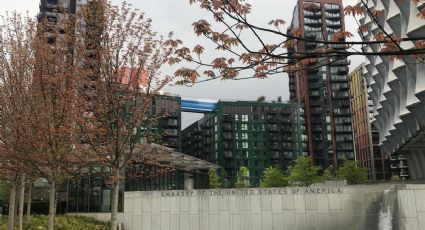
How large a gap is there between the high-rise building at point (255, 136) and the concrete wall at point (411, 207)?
88776 mm

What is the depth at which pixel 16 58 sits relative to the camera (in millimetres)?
19625

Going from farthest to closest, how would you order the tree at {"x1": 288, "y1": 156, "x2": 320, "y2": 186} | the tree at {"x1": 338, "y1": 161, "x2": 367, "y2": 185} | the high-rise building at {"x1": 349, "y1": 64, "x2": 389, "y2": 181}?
1. the high-rise building at {"x1": 349, "y1": 64, "x2": 389, "y2": 181}
2. the tree at {"x1": 338, "y1": 161, "x2": 367, "y2": 185}
3. the tree at {"x1": 288, "y1": 156, "x2": 320, "y2": 186}

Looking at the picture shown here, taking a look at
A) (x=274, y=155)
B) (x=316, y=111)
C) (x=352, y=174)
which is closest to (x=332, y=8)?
(x=316, y=111)

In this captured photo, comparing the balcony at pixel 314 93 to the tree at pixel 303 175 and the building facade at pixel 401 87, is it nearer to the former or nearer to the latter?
the building facade at pixel 401 87

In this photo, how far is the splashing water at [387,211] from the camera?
1000 inches

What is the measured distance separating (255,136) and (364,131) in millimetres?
28863

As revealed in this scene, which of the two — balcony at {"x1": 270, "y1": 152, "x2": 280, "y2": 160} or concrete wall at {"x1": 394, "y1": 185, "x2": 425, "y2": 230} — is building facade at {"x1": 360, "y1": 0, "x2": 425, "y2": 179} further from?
balcony at {"x1": 270, "y1": 152, "x2": 280, "y2": 160}

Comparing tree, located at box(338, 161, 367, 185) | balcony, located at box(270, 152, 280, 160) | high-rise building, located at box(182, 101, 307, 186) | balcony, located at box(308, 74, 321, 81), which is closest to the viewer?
tree, located at box(338, 161, 367, 185)

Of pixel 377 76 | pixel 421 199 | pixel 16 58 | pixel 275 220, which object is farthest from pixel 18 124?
pixel 377 76

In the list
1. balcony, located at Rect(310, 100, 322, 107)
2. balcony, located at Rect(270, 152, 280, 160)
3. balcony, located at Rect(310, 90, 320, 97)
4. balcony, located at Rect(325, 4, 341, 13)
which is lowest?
balcony, located at Rect(270, 152, 280, 160)

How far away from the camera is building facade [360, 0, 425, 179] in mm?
34875

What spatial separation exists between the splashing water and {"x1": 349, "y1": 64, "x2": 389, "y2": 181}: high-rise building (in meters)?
84.8

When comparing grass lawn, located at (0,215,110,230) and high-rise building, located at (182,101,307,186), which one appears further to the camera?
high-rise building, located at (182,101,307,186)

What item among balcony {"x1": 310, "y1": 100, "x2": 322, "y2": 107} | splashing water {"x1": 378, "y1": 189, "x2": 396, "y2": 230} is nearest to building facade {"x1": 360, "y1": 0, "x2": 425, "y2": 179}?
splashing water {"x1": 378, "y1": 189, "x2": 396, "y2": 230}
